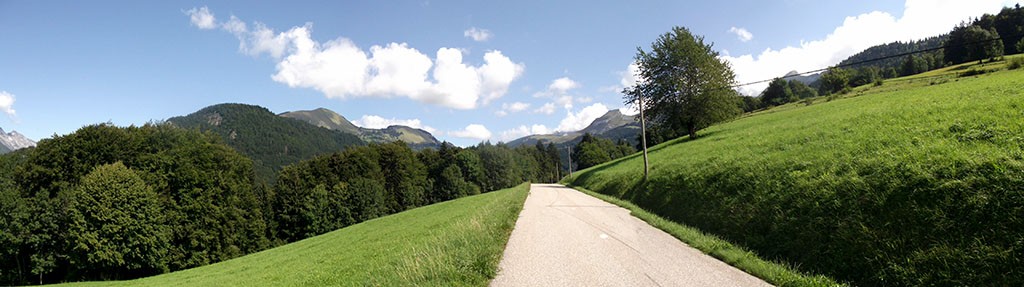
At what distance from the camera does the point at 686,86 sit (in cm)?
4394

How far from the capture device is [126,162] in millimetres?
39062

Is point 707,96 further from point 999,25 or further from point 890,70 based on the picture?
point 890,70

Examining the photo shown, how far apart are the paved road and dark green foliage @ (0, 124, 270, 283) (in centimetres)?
3588

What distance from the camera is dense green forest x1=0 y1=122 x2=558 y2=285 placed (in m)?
31.3

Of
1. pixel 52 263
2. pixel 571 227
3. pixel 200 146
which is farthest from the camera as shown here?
pixel 200 146

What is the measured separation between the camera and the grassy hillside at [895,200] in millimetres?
6863

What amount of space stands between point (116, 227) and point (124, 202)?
2.11 meters

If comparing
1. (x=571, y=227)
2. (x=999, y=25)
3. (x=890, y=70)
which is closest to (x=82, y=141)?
(x=571, y=227)

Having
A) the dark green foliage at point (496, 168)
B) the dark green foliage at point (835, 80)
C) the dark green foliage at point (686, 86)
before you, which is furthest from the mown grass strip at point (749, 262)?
the dark green foliage at point (835, 80)

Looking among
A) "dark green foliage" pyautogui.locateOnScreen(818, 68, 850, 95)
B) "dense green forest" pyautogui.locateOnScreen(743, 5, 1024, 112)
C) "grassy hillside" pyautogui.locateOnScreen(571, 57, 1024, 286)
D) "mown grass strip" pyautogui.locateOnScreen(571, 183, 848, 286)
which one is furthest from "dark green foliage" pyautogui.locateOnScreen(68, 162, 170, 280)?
"dark green foliage" pyautogui.locateOnScreen(818, 68, 850, 95)

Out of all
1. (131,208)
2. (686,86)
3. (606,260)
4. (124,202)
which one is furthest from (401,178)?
(606,260)

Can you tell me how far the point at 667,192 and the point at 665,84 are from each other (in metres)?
26.9

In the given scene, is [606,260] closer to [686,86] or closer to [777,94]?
[686,86]

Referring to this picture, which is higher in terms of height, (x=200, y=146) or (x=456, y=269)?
(x=200, y=146)
